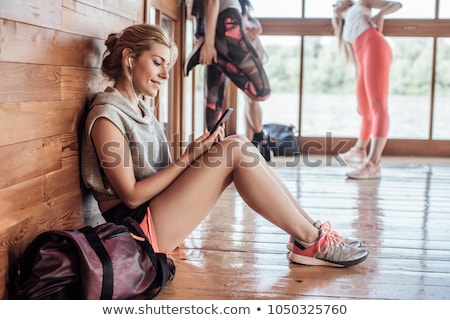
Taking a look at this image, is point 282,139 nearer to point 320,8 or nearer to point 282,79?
point 282,79

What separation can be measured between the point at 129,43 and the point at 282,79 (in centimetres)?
333

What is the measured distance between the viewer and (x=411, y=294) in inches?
77.0

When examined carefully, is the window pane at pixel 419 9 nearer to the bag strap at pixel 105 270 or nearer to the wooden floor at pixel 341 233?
the wooden floor at pixel 341 233

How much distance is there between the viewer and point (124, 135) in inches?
78.3

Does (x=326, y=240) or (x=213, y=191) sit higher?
(x=213, y=191)

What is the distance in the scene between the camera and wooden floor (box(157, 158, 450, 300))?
6.52 feet

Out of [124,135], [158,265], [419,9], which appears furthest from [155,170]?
[419,9]

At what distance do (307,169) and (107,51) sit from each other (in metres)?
2.59

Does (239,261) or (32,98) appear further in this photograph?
(239,261)

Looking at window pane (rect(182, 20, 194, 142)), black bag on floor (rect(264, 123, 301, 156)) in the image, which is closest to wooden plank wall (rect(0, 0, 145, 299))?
window pane (rect(182, 20, 194, 142))
